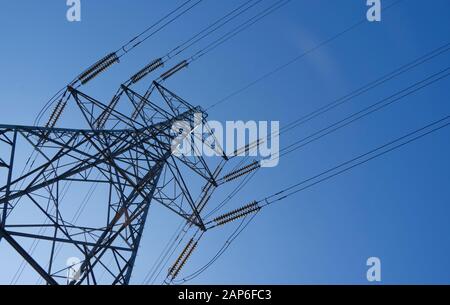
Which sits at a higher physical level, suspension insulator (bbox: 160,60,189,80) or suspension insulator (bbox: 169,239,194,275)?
suspension insulator (bbox: 160,60,189,80)

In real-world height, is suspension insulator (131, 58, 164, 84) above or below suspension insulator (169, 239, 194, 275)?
above

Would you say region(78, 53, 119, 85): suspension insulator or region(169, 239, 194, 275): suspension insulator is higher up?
region(78, 53, 119, 85): suspension insulator

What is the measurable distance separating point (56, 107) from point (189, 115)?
467cm

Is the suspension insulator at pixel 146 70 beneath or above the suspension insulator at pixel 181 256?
above

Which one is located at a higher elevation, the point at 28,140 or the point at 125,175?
the point at 28,140

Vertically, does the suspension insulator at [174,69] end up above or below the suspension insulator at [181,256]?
above

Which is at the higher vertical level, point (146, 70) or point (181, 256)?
point (146, 70)
